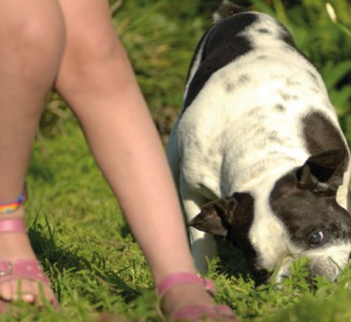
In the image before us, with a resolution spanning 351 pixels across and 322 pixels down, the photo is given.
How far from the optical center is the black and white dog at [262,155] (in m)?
4.12

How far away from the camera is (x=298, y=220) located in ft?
13.5

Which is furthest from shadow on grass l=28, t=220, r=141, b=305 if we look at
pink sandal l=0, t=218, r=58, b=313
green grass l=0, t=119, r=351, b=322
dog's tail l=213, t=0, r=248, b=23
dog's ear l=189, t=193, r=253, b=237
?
dog's tail l=213, t=0, r=248, b=23

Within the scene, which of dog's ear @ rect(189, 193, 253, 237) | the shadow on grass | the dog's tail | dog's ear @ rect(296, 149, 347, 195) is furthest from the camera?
the dog's tail

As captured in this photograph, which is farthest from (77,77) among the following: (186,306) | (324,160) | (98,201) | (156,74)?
(156,74)

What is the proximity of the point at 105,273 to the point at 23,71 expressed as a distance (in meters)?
1.04

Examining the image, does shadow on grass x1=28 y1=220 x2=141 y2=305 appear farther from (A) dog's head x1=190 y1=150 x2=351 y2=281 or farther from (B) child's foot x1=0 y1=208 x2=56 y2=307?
(A) dog's head x1=190 y1=150 x2=351 y2=281

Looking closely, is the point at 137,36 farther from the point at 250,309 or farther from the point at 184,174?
the point at 250,309

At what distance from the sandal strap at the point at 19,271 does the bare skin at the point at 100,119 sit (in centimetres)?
3

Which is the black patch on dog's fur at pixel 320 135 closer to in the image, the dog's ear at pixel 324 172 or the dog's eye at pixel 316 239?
the dog's ear at pixel 324 172

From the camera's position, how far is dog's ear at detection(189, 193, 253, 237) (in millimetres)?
4312

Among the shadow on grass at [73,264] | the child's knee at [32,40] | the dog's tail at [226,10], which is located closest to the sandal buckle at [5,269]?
the shadow on grass at [73,264]

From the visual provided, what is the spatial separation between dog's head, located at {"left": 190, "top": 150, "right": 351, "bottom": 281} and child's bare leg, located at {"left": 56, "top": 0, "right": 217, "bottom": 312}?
1052mm

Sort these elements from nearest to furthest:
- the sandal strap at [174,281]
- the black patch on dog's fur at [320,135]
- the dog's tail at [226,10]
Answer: the sandal strap at [174,281] < the black patch on dog's fur at [320,135] < the dog's tail at [226,10]

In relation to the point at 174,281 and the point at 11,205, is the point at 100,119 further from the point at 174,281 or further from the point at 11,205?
the point at 174,281
